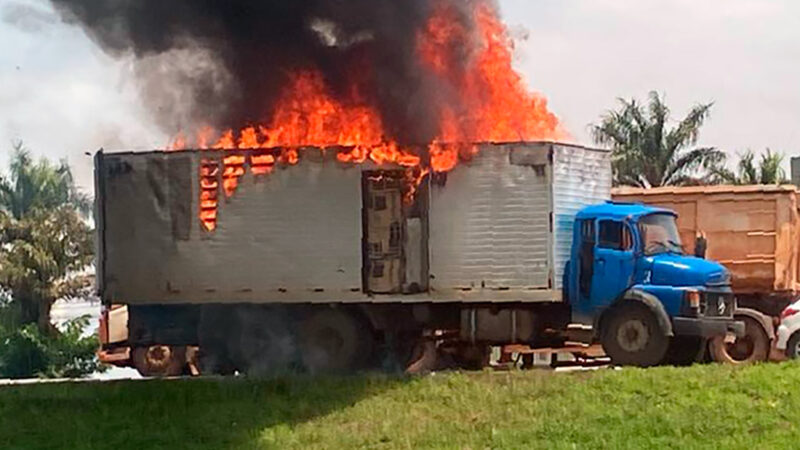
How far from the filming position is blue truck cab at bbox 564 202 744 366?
17484 mm

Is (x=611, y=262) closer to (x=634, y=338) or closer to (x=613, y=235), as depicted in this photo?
(x=613, y=235)

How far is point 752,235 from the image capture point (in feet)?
70.7

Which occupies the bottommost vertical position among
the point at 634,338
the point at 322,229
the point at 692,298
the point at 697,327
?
the point at 634,338

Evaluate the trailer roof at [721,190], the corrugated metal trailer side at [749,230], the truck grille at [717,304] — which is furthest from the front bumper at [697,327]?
the trailer roof at [721,190]

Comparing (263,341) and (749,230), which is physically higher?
(749,230)

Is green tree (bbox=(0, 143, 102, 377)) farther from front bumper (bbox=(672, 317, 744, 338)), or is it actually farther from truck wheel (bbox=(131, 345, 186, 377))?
front bumper (bbox=(672, 317, 744, 338))

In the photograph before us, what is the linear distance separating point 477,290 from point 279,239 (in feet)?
9.84

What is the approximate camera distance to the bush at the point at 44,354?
30797 millimetres

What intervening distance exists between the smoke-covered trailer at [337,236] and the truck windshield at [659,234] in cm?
100

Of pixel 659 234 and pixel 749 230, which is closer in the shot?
pixel 659 234

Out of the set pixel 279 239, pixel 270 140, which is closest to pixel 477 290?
pixel 279 239

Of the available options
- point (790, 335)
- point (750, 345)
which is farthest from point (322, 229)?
point (790, 335)

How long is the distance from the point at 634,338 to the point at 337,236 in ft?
14.5

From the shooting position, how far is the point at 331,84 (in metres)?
19.9
